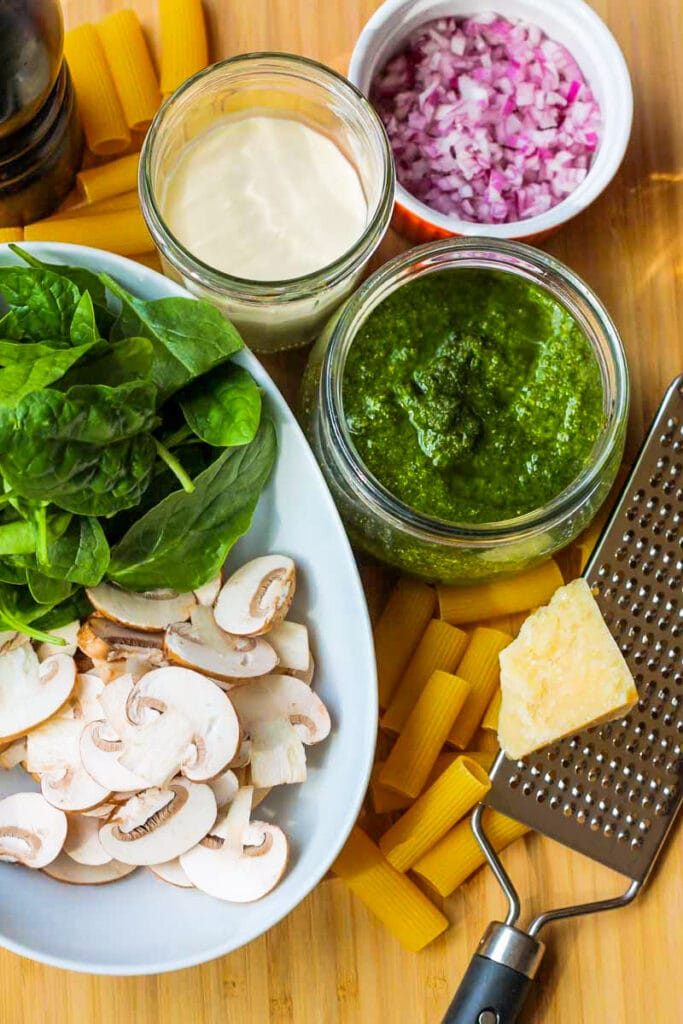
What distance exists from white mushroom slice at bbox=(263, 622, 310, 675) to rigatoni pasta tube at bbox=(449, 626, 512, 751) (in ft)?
0.68

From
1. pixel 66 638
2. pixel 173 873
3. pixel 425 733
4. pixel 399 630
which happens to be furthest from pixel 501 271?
pixel 173 873

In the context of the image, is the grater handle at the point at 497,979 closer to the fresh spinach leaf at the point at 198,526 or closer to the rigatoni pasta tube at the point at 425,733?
the rigatoni pasta tube at the point at 425,733

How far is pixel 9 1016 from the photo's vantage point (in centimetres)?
144

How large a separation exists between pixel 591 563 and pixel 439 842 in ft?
1.22

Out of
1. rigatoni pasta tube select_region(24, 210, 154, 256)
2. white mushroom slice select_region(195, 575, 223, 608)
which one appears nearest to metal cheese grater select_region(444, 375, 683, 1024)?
white mushroom slice select_region(195, 575, 223, 608)

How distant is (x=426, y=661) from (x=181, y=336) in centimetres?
49

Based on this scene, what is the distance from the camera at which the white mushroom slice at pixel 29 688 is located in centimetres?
134

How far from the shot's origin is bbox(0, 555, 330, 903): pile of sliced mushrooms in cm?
133

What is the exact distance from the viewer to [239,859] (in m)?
1.34

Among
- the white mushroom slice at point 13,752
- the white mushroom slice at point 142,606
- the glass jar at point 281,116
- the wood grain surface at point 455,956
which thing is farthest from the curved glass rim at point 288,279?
the white mushroom slice at point 13,752

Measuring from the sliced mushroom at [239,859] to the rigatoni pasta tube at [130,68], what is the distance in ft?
2.70

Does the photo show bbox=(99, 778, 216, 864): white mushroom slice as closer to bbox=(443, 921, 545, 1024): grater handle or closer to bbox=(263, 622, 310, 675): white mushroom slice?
bbox=(263, 622, 310, 675): white mushroom slice

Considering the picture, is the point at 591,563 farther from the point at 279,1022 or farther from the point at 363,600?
the point at 279,1022

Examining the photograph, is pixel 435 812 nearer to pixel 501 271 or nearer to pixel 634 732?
pixel 634 732
